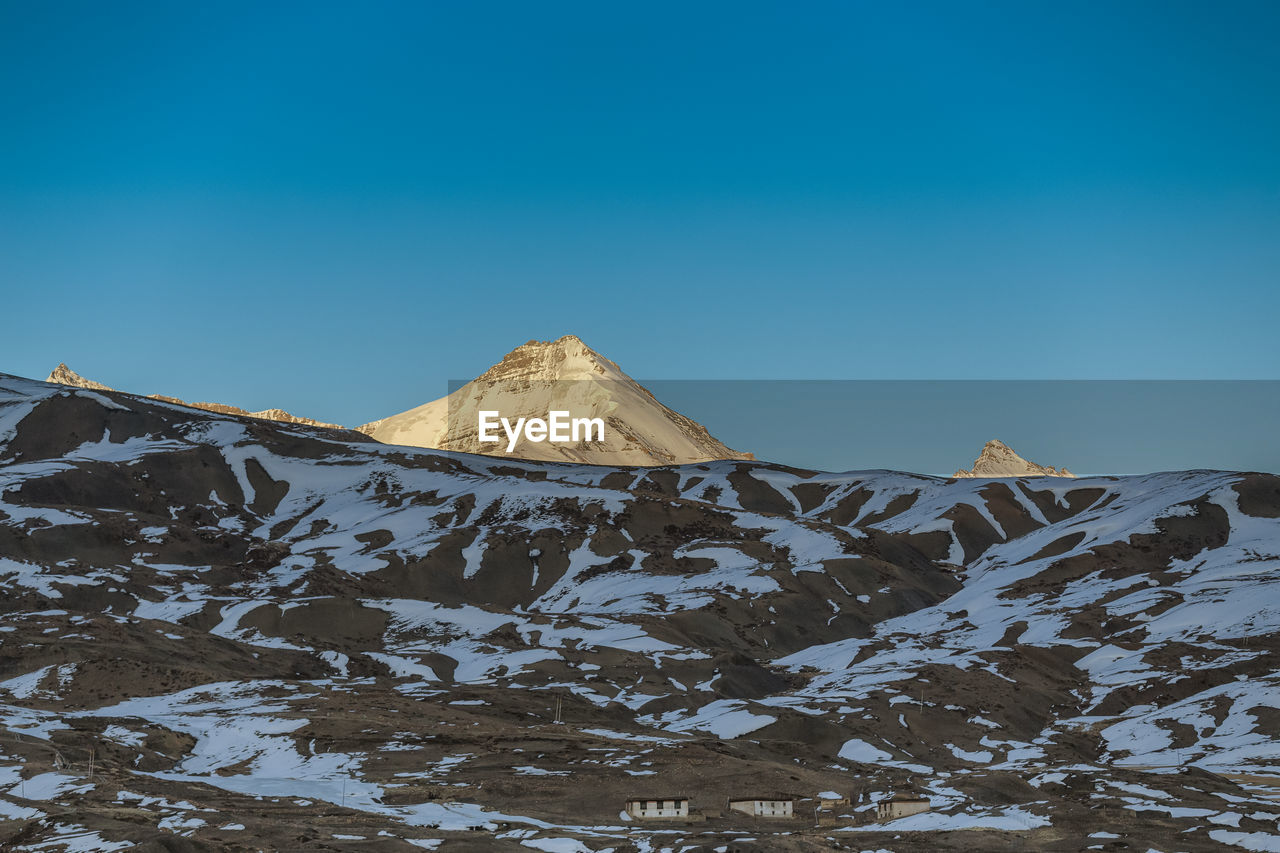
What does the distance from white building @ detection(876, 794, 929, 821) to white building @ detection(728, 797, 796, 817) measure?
7106 mm

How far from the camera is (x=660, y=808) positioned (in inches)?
4857

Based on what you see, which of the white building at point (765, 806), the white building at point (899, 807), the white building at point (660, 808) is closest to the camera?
the white building at point (899, 807)

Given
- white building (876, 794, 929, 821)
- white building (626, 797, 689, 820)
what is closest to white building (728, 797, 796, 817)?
white building (626, 797, 689, 820)

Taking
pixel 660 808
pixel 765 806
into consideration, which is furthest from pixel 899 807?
pixel 660 808

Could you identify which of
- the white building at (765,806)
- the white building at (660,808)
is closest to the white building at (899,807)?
the white building at (765,806)

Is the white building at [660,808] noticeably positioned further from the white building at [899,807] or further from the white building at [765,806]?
the white building at [899,807]

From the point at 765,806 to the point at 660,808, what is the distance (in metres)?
8.67

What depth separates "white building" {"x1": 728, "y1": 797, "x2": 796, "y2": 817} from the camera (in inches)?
4929

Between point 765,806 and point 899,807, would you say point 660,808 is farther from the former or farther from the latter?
point 899,807

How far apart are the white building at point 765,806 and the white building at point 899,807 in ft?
23.3

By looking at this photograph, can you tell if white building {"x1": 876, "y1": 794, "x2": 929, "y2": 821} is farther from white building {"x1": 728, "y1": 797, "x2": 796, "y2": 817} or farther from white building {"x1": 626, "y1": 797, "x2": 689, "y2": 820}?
white building {"x1": 626, "y1": 797, "x2": 689, "y2": 820}

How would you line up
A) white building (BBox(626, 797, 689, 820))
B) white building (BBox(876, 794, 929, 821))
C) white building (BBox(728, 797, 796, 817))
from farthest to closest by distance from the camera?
white building (BBox(728, 797, 796, 817))
white building (BBox(626, 797, 689, 820))
white building (BBox(876, 794, 929, 821))

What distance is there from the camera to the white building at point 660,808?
123m

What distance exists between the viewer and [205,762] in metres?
146
